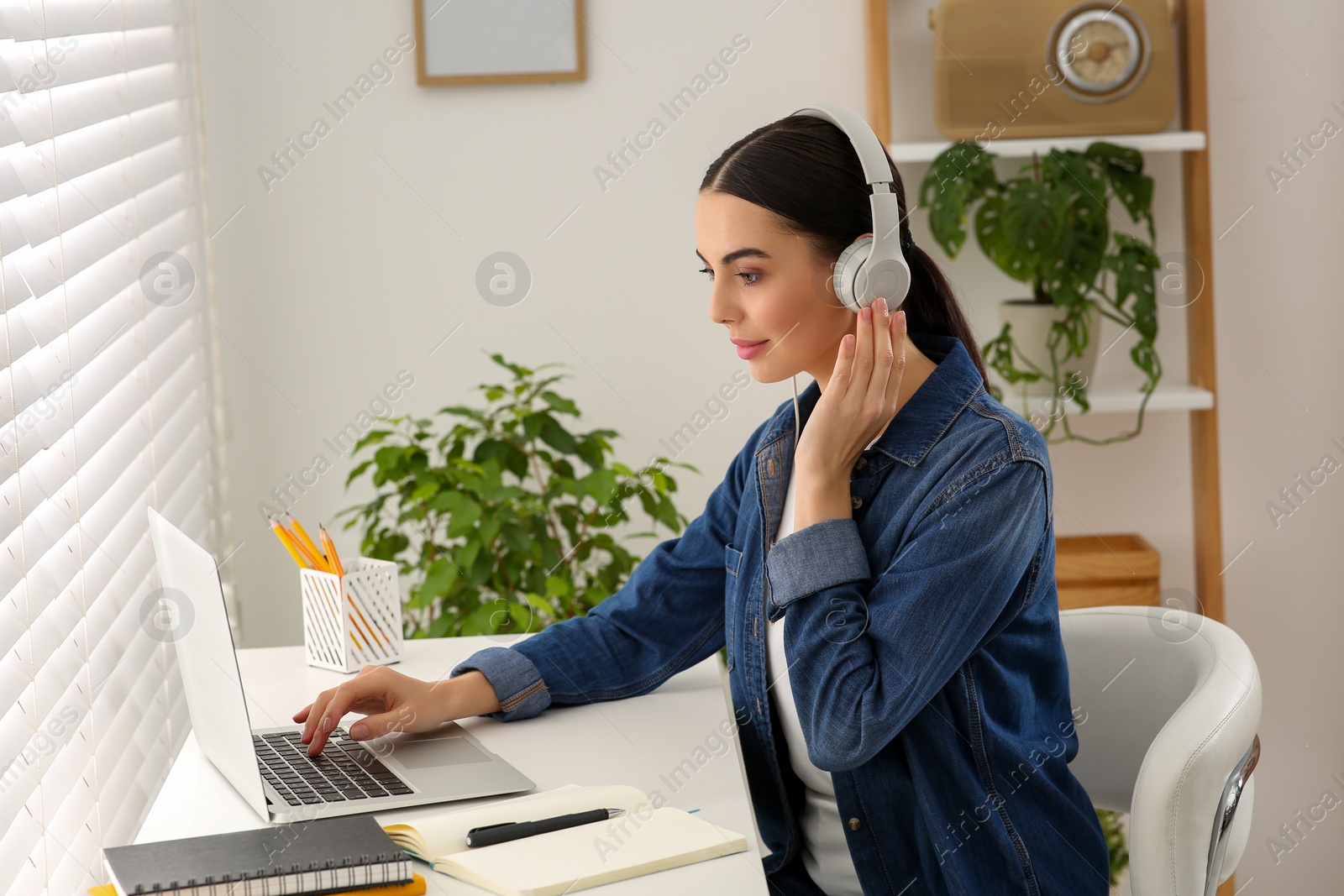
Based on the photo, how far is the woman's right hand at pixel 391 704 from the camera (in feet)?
3.78

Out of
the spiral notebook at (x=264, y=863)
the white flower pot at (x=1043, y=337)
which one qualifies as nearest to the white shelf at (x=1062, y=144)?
the white flower pot at (x=1043, y=337)

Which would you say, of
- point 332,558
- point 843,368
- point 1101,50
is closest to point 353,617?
point 332,558

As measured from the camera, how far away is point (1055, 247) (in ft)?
6.68

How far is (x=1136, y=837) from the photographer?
108 cm

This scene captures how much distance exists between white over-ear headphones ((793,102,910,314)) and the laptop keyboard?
0.61 m

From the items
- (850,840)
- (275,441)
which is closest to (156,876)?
(850,840)

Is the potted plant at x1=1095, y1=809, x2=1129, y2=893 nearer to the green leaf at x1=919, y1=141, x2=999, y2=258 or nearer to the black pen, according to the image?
the green leaf at x1=919, y1=141, x2=999, y2=258

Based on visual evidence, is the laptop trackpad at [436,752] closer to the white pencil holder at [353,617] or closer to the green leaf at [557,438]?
the white pencil holder at [353,617]

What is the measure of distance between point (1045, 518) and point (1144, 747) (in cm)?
36

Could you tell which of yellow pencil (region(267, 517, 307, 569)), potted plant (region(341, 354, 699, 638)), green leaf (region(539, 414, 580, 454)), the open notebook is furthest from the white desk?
green leaf (region(539, 414, 580, 454))

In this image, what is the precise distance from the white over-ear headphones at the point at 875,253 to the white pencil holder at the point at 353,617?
673mm

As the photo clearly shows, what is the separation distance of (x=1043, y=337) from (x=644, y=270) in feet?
2.42

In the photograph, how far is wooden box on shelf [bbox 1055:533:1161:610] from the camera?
83.8 inches

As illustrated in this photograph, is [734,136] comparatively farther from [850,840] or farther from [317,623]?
[850,840]
